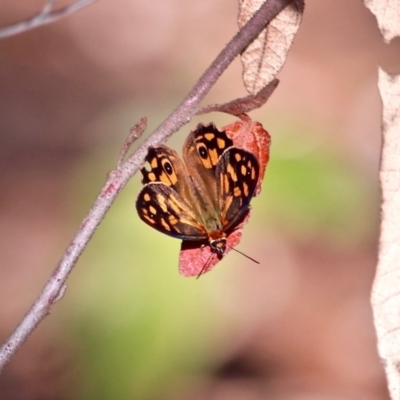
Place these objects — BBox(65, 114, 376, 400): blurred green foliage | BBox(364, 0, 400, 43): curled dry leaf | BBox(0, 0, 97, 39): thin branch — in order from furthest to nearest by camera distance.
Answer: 1. BBox(65, 114, 376, 400): blurred green foliage
2. BBox(364, 0, 400, 43): curled dry leaf
3. BBox(0, 0, 97, 39): thin branch

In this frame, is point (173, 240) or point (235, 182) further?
point (173, 240)

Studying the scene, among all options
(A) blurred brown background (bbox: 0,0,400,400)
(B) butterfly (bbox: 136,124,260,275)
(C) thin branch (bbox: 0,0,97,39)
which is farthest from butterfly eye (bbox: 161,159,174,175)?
(A) blurred brown background (bbox: 0,0,400,400)

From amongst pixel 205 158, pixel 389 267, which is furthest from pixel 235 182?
pixel 389 267

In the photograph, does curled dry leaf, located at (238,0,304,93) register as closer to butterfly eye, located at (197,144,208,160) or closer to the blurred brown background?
butterfly eye, located at (197,144,208,160)

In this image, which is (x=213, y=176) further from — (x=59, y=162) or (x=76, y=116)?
(x=76, y=116)

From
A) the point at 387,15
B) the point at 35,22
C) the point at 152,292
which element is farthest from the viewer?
the point at 152,292

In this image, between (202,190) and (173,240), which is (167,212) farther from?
(173,240)

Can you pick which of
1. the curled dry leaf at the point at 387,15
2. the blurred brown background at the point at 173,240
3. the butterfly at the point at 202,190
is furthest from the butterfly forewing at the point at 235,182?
the blurred brown background at the point at 173,240
